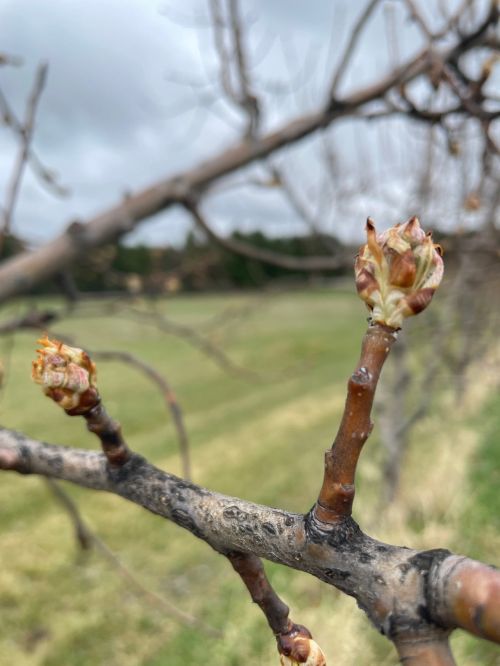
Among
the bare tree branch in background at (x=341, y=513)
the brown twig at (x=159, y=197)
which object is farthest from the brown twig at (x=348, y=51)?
the bare tree branch in background at (x=341, y=513)

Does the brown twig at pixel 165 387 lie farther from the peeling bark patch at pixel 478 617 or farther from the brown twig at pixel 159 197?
the peeling bark patch at pixel 478 617

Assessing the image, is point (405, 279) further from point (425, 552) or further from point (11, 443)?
point (11, 443)

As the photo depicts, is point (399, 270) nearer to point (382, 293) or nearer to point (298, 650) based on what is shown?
point (382, 293)

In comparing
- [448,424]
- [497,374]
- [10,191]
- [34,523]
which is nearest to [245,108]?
[10,191]

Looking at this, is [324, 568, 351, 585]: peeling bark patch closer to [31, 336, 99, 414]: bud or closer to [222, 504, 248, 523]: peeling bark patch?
[222, 504, 248, 523]: peeling bark patch

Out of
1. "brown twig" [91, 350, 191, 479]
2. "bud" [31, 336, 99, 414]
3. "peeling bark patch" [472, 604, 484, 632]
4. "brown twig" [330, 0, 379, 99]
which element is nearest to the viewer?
"peeling bark patch" [472, 604, 484, 632]

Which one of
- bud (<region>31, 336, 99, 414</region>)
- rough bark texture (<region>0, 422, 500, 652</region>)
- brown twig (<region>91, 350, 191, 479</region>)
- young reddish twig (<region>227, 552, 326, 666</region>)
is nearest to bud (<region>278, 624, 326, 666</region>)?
young reddish twig (<region>227, 552, 326, 666</region>)
